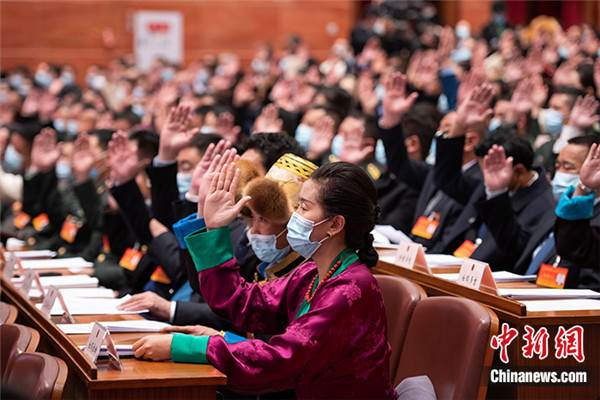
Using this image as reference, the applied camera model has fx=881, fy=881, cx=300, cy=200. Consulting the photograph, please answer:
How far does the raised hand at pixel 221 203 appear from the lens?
2.44 m

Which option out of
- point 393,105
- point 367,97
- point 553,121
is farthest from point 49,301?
point 367,97

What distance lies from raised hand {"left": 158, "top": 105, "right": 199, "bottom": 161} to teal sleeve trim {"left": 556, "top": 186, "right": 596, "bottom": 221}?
1.59 metres

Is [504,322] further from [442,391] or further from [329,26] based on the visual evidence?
[329,26]

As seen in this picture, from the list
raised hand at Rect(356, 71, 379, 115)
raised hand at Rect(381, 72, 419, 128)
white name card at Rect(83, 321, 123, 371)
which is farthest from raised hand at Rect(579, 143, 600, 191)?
raised hand at Rect(356, 71, 379, 115)

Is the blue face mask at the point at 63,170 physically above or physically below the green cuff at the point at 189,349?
below

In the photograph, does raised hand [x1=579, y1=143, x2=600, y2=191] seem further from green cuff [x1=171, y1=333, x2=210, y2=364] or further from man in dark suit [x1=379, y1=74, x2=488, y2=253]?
green cuff [x1=171, y1=333, x2=210, y2=364]

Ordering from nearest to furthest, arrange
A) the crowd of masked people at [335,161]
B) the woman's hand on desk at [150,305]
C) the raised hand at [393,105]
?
1. the woman's hand on desk at [150,305]
2. the crowd of masked people at [335,161]
3. the raised hand at [393,105]

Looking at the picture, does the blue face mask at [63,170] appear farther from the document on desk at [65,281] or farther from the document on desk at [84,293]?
the document on desk at [84,293]

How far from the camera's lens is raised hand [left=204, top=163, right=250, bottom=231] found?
2.44m

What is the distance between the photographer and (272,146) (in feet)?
11.2

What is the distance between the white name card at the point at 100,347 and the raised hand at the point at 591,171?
5.72ft

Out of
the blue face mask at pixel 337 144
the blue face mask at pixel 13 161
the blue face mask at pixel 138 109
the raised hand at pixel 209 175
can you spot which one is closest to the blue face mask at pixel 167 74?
the blue face mask at pixel 138 109

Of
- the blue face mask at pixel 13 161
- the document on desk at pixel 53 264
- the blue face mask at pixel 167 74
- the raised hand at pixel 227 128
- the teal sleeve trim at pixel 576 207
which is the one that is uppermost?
the teal sleeve trim at pixel 576 207

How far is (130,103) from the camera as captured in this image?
10.6 meters
